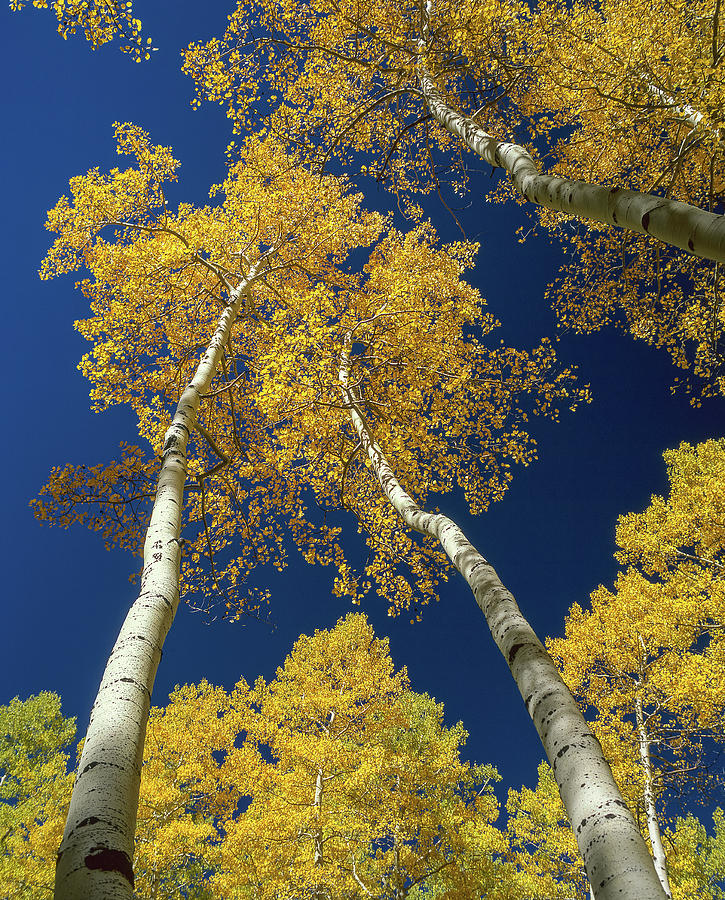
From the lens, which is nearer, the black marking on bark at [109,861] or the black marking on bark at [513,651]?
the black marking on bark at [109,861]

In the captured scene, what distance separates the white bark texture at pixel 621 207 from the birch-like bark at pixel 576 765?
2.34 meters

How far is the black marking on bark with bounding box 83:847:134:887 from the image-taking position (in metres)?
1.51

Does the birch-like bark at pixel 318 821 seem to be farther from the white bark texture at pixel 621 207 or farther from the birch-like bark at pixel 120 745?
the white bark texture at pixel 621 207

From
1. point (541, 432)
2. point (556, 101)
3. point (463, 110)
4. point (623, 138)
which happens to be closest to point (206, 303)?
point (463, 110)

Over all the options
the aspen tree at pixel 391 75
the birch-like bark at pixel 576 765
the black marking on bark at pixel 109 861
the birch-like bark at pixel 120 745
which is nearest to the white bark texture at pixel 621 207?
the aspen tree at pixel 391 75

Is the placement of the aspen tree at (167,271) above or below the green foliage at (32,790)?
above

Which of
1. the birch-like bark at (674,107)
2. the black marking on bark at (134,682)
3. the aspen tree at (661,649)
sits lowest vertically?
the black marking on bark at (134,682)

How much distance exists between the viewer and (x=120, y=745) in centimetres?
195

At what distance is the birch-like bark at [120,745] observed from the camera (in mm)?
1512

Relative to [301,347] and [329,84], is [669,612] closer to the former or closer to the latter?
[301,347]

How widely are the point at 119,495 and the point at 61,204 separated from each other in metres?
5.47

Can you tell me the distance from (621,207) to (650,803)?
8355 mm

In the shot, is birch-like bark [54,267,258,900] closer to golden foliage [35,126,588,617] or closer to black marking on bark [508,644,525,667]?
black marking on bark [508,644,525,667]

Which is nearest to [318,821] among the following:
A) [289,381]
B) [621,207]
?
[289,381]
